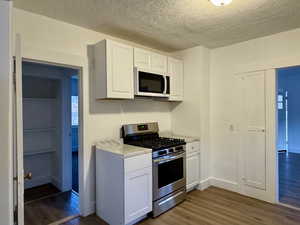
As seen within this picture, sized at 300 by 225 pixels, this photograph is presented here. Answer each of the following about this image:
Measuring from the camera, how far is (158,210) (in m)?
2.62

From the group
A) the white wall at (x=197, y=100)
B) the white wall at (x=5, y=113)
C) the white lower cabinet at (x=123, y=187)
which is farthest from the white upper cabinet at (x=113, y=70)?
the white wall at (x=5, y=113)

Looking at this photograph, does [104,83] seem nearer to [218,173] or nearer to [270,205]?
[218,173]

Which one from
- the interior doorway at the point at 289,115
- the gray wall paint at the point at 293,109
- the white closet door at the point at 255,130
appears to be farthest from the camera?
the gray wall paint at the point at 293,109

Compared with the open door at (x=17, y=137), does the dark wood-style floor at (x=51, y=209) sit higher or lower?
lower

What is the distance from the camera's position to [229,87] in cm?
343

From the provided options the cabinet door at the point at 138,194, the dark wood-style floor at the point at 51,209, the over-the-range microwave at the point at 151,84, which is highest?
the over-the-range microwave at the point at 151,84

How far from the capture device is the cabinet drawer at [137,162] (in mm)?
2235

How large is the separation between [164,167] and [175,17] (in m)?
1.93

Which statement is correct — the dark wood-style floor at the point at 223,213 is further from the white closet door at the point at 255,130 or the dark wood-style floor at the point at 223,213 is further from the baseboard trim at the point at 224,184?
the white closet door at the point at 255,130

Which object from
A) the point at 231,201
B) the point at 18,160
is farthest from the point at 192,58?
the point at 18,160

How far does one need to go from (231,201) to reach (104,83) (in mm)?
2561

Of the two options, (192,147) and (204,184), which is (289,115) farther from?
(192,147)

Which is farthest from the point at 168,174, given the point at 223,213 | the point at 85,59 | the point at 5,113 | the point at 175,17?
the point at 5,113

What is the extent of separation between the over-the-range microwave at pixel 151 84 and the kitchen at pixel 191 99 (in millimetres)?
392
